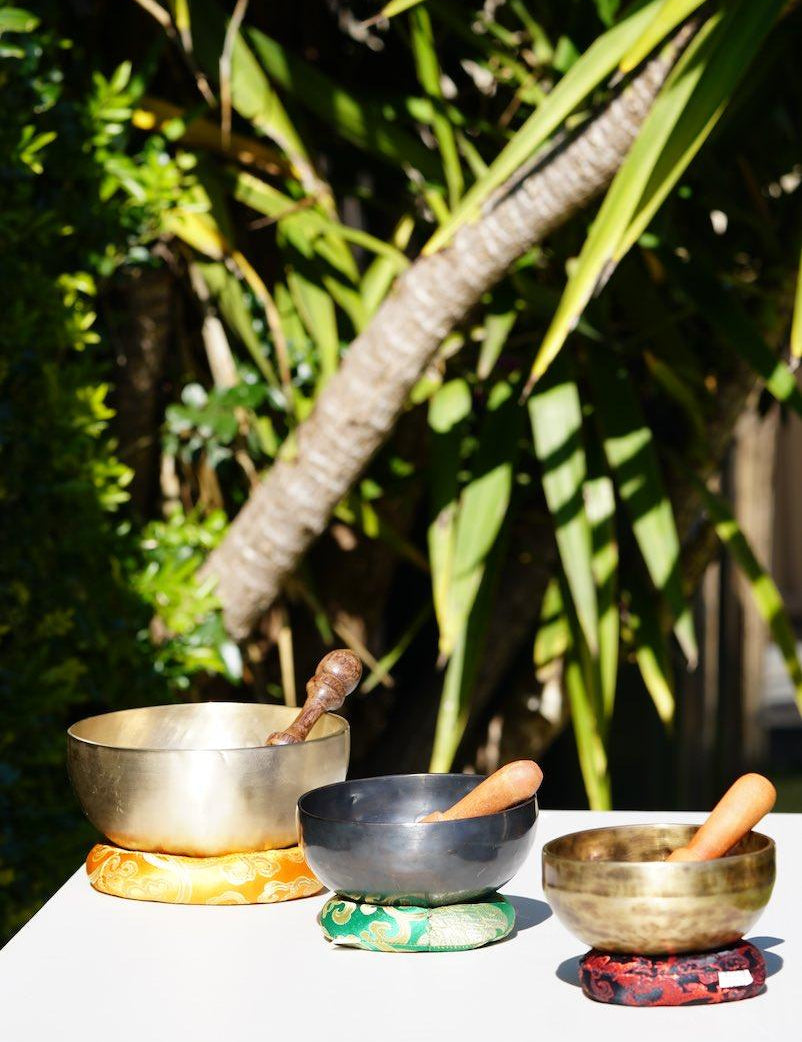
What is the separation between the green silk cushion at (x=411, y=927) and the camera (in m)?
0.75

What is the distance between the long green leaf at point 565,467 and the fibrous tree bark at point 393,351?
22cm

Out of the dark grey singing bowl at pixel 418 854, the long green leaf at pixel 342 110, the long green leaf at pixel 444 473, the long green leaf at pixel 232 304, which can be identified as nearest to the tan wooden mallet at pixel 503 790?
the dark grey singing bowl at pixel 418 854

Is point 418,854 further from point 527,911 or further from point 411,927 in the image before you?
point 527,911

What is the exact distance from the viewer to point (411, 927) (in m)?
0.75

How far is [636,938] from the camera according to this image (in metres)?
0.68

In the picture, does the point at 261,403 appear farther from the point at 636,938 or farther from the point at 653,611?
the point at 636,938

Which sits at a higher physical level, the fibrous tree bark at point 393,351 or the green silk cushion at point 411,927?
the fibrous tree bark at point 393,351

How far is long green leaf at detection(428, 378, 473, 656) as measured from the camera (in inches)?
71.8

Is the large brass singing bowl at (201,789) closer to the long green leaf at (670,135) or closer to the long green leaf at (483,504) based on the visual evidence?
the long green leaf at (670,135)

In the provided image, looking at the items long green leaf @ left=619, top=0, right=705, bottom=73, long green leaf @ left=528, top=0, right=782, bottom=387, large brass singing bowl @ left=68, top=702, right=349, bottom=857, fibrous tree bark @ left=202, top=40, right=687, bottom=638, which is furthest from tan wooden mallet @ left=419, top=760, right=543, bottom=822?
fibrous tree bark @ left=202, top=40, right=687, bottom=638

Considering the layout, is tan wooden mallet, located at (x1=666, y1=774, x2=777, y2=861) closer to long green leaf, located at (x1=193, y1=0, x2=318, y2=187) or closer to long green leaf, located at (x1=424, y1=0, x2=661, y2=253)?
long green leaf, located at (x1=424, y1=0, x2=661, y2=253)

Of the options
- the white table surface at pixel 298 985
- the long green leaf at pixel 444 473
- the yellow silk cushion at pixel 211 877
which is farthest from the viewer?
the long green leaf at pixel 444 473

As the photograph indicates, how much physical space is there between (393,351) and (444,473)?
0.27m

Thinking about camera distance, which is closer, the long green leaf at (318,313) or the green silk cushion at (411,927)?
the green silk cushion at (411,927)
